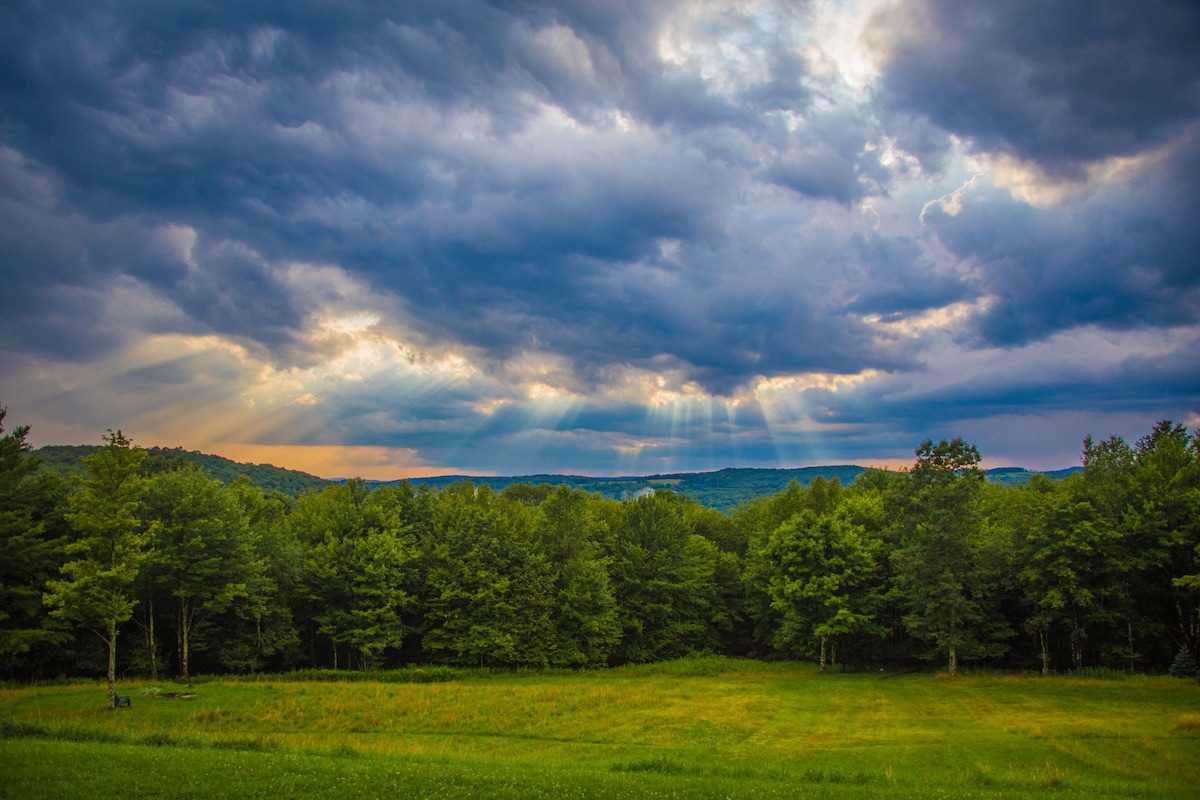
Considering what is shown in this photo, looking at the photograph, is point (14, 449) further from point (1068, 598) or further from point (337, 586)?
point (1068, 598)

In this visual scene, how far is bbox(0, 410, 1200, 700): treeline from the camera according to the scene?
43094 mm

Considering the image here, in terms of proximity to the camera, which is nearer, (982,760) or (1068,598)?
(982,760)

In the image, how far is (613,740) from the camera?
90.0ft

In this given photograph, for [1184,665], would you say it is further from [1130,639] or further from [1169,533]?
[1169,533]

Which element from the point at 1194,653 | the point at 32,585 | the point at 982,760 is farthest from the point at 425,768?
the point at 1194,653

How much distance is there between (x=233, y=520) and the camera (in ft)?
166

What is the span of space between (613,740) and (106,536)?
2795 cm

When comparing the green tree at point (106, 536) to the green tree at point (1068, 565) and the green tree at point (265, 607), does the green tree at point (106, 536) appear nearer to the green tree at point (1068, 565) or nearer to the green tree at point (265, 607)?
the green tree at point (265, 607)

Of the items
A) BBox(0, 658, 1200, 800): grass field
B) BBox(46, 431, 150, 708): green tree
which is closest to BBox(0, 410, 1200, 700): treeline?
BBox(46, 431, 150, 708): green tree

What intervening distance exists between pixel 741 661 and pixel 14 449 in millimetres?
57853

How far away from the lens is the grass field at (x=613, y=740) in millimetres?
16203

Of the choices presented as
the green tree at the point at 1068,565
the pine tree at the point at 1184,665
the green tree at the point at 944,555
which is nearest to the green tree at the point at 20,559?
the green tree at the point at 944,555

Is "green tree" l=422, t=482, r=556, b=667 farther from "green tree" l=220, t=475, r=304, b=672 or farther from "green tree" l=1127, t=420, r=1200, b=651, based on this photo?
"green tree" l=1127, t=420, r=1200, b=651

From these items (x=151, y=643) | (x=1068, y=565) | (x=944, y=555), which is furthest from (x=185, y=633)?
(x=1068, y=565)
